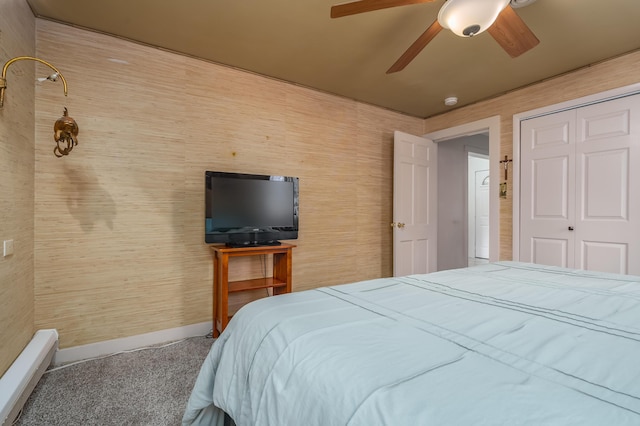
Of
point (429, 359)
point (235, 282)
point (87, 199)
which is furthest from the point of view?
point (235, 282)

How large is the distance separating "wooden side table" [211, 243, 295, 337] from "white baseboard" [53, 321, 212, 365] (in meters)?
0.19

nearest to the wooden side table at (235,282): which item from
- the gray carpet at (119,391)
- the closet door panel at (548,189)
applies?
the gray carpet at (119,391)

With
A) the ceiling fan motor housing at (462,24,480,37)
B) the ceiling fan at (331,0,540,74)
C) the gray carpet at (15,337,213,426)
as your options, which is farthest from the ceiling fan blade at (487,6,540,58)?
the gray carpet at (15,337,213,426)

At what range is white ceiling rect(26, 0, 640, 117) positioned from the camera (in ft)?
6.52

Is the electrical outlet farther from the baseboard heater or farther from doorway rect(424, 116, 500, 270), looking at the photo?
doorway rect(424, 116, 500, 270)

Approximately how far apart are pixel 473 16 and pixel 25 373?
9.93 feet

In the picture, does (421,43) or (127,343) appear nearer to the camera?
(421,43)

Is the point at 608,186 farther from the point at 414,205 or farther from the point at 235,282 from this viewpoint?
the point at 235,282

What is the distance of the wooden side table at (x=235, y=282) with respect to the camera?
2408 mm

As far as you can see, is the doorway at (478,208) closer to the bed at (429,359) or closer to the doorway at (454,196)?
the doorway at (454,196)

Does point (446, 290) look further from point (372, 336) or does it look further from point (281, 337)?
point (281, 337)

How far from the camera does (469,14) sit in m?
1.52

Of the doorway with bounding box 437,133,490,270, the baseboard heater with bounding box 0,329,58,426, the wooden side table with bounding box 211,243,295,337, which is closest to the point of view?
the baseboard heater with bounding box 0,329,58,426

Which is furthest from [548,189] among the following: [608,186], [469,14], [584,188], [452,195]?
[469,14]
